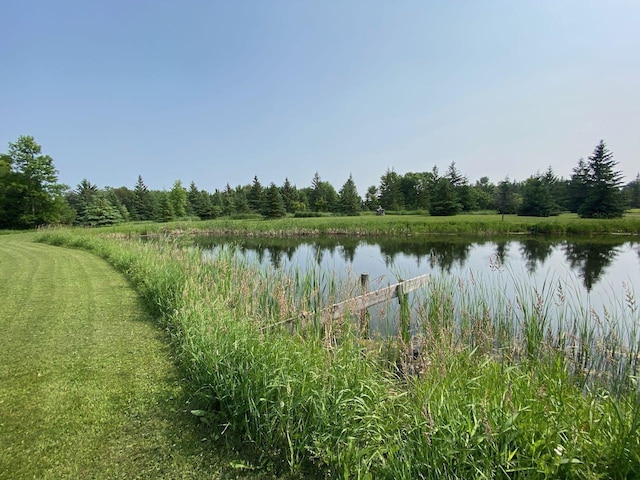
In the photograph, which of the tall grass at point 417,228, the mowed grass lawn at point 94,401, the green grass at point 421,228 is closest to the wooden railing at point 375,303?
the mowed grass lawn at point 94,401

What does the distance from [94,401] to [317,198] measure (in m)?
60.9

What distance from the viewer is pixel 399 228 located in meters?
29.6

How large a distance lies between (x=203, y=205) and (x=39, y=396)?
57.6 metres

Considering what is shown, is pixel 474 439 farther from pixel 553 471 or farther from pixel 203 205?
pixel 203 205

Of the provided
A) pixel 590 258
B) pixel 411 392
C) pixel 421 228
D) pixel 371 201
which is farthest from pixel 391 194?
pixel 411 392

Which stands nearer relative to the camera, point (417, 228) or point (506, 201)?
point (417, 228)

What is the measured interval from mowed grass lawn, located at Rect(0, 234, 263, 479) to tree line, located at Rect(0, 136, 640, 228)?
3348 cm

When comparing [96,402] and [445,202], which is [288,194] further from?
[96,402]

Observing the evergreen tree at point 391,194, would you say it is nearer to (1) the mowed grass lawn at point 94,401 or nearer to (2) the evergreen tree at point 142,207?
(2) the evergreen tree at point 142,207

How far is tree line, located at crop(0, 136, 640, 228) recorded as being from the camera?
30.6 m

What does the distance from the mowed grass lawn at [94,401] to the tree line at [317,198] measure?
33.5 m

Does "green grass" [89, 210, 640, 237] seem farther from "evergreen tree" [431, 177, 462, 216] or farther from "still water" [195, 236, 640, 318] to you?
"evergreen tree" [431, 177, 462, 216]

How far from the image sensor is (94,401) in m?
3.23

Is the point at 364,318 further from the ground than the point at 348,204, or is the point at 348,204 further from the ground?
the point at 348,204
